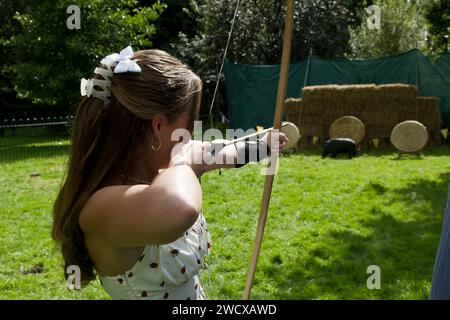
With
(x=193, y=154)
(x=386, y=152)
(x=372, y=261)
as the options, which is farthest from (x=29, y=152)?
(x=193, y=154)

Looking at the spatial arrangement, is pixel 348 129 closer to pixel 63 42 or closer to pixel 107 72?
pixel 63 42

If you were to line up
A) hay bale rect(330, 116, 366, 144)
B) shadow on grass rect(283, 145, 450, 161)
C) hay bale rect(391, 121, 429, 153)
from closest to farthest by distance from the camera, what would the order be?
shadow on grass rect(283, 145, 450, 161)
hay bale rect(391, 121, 429, 153)
hay bale rect(330, 116, 366, 144)

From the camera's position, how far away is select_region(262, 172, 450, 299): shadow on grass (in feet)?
9.78

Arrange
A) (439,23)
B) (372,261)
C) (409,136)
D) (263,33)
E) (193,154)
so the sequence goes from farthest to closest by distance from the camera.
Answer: (263,33), (409,136), (439,23), (372,261), (193,154)

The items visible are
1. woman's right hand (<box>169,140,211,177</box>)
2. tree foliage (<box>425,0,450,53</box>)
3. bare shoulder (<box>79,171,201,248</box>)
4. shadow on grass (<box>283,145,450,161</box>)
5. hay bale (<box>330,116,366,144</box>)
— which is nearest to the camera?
bare shoulder (<box>79,171,201,248</box>)

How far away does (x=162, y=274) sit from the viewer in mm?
1208

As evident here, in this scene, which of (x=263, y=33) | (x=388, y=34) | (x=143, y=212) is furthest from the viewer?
(x=388, y=34)

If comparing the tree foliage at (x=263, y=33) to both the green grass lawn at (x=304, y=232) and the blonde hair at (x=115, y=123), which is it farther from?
the blonde hair at (x=115, y=123)

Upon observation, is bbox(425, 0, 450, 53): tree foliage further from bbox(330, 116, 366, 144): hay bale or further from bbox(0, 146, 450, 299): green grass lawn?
bbox(330, 116, 366, 144): hay bale

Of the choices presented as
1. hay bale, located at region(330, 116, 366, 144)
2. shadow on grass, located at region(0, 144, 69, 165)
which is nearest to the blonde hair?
hay bale, located at region(330, 116, 366, 144)

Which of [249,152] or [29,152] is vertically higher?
[249,152]

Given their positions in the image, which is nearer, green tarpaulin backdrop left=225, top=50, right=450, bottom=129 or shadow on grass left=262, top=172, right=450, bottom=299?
shadow on grass left=262, top=172, right=450, bottom=299

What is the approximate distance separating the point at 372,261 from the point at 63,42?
29.7 ft
